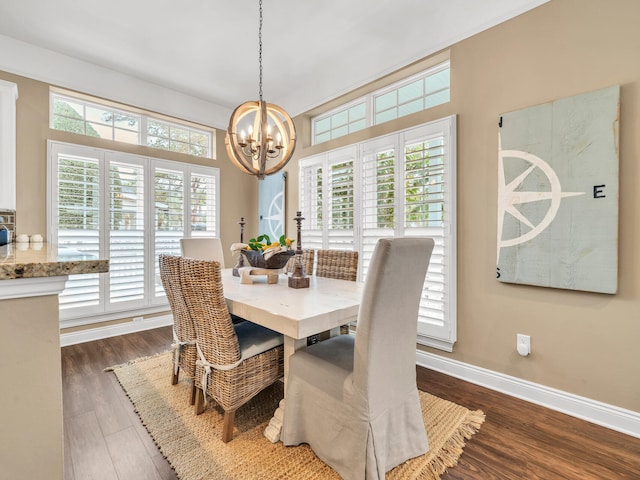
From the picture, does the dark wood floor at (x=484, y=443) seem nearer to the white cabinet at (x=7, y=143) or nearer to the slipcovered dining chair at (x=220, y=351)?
the slipcovered dining chair at (x=220, y=351)

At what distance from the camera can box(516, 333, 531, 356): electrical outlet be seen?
2156 millimetres

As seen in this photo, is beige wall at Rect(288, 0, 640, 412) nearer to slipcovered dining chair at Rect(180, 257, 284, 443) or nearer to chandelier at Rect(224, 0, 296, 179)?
chandelier at Rect(224, 0, 296, 179)

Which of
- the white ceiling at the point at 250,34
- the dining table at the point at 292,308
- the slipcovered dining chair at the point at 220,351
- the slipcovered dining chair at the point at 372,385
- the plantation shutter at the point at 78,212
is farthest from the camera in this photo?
the plantation shutter at the point at 78,212

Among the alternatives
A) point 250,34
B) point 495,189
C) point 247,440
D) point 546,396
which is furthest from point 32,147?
point 546,396

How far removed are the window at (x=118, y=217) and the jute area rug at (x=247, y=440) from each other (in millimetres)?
1465

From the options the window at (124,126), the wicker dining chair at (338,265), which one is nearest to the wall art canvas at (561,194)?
the wicker dining chair at (338,265)

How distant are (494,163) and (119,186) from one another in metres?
3.80

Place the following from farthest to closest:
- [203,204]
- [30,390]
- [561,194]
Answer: [203,204], [561,194], [30,390]

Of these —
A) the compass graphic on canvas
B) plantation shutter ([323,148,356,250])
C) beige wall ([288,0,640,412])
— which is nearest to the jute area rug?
beige wall ([288,0,640,412])

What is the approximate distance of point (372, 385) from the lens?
52.6 inches

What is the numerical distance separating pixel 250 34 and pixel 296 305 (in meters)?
2.56

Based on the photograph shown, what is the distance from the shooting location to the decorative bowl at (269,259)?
210cm

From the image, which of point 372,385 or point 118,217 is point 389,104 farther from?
point 118,217

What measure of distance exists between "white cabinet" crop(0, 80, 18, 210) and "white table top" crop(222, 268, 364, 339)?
1.99m
